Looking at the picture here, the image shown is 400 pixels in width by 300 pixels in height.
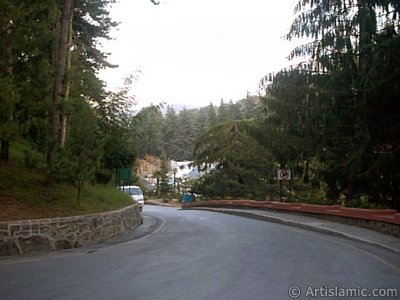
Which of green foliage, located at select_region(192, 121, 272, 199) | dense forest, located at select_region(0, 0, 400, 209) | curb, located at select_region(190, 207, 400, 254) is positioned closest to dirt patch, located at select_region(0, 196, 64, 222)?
dense forest, located at select_region(0, 0, 400, 209)

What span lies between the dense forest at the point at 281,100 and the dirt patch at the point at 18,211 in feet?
4.13

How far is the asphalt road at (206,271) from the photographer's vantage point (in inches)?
309

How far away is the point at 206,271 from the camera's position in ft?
31.7

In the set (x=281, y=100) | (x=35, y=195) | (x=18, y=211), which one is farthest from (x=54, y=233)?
(x=281, y=100)

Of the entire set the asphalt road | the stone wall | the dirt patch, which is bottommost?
the asphalt road

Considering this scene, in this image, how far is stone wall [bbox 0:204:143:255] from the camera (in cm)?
1191

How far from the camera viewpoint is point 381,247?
13.8m

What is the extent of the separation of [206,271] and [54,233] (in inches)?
199

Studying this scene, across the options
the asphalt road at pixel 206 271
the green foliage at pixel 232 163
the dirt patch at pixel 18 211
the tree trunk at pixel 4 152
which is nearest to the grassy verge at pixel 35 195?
the dirt patch at pixel 18 211

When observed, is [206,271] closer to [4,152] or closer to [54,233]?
[54,233]

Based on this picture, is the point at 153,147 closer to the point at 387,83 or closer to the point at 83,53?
the point at 83,53

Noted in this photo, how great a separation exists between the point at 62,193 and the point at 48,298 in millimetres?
9018

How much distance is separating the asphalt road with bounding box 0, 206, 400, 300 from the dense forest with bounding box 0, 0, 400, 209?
3.58m

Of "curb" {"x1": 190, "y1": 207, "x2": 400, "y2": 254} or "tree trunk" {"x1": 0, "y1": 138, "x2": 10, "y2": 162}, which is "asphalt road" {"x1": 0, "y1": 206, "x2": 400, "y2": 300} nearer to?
"curb" {"x1": 190, "y1": 207, "x2": 400, "y2": 254}
